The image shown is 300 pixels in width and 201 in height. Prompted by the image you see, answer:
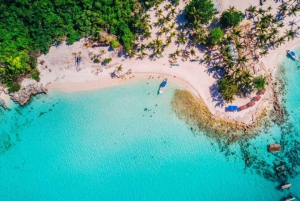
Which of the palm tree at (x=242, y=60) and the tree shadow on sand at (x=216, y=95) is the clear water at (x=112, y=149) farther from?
the palm tree at (x=242, y=60)

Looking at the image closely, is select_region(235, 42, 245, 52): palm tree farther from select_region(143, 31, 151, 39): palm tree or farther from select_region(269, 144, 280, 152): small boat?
select_region(269, 144, 280, 152): small boat

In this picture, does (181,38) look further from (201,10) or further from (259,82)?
(259,82)

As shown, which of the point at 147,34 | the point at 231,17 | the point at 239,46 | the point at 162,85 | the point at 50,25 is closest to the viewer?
the point at 231,17

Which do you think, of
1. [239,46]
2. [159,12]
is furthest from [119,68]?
[239,46]

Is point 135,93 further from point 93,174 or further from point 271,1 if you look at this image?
point 271,1

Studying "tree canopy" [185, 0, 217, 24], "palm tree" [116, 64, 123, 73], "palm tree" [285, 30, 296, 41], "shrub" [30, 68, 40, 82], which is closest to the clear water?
"palm tree" [116, 64, 123, 73]

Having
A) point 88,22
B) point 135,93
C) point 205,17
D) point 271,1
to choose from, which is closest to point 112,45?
point 88,22
